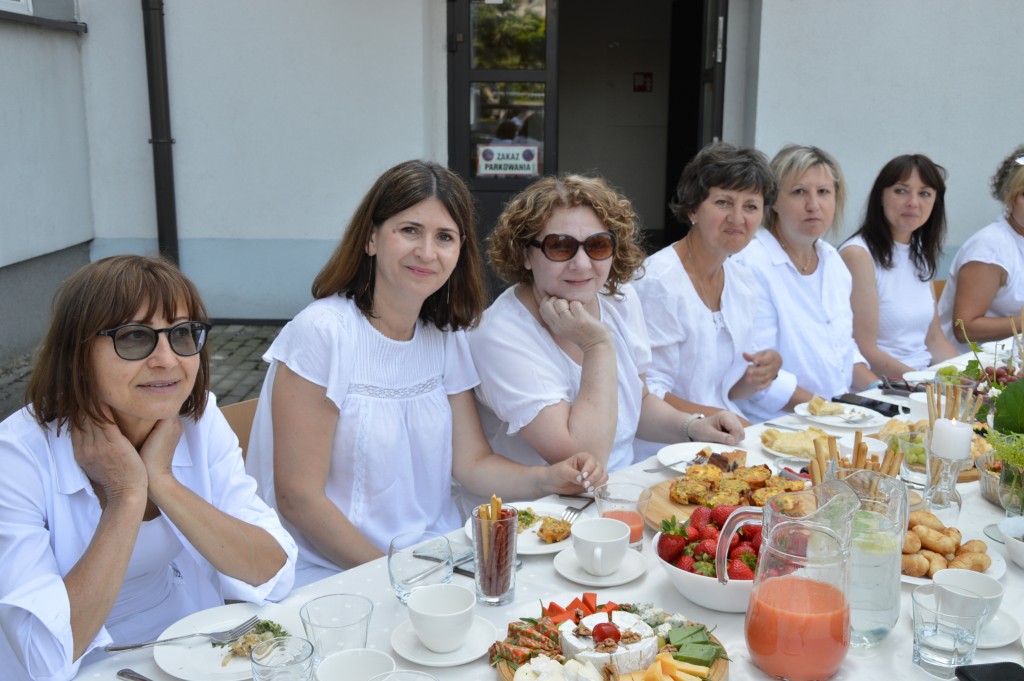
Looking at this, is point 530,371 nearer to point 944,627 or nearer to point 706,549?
point 706,549

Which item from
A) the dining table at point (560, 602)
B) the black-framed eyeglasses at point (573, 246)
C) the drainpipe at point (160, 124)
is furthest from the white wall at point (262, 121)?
the dining table at point (560, 602)

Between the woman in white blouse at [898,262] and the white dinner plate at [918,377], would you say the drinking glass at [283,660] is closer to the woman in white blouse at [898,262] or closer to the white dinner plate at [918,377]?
the white dinner plate at [918,377]

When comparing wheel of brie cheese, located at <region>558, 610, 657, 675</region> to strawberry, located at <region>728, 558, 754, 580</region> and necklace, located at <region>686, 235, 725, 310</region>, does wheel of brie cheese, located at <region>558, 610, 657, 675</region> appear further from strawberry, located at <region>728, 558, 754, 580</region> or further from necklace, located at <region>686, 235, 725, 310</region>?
necklace, located at <region>686, 235, 725, 310</region>

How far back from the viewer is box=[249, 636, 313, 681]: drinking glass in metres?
1.40

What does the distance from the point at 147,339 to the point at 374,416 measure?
2.77ft

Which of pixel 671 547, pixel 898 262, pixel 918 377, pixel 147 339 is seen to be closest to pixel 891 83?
pixel 898 262

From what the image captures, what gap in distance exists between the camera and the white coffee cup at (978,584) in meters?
1.58

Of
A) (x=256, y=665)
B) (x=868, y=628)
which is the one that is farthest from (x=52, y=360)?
(x=868, y=628)

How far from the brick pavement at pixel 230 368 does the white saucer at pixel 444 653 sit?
4106 mm

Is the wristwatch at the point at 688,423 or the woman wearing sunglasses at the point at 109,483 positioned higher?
the woman wearing sunglasses at the point at 109,483

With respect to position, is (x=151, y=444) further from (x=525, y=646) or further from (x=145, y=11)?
(x=145, y=11)

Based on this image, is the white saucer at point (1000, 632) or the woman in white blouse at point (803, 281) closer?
the white saucer at point (1000, 632)

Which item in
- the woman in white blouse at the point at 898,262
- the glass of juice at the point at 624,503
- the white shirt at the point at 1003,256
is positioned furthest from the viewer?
the white shirt at the point at 1003,256

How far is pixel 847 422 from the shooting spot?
307cm
